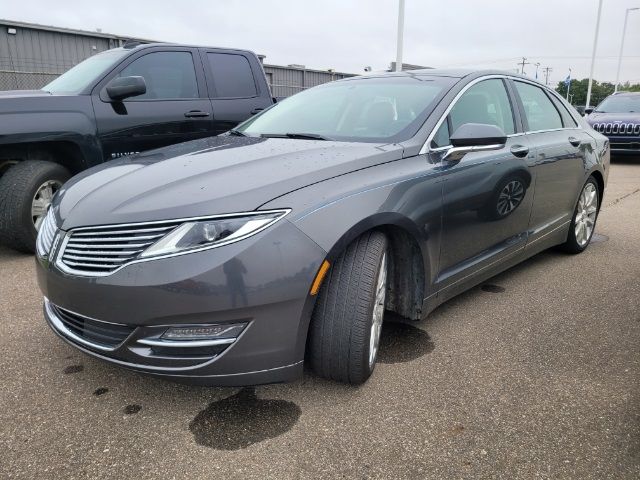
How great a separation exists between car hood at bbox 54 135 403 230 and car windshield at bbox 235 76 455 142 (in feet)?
0.71

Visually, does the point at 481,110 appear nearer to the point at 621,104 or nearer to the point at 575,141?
the point at 575,141

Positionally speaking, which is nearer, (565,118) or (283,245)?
(283,245)

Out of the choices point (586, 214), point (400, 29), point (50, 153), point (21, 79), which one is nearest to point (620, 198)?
point (586, 214)

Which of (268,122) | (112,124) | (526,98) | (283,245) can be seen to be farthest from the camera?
(112,124)

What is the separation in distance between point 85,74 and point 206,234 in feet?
12.6

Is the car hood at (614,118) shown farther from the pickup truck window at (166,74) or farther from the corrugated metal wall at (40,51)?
the corrugated metal wall at (40,51)

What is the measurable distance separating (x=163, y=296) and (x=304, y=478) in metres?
0.82

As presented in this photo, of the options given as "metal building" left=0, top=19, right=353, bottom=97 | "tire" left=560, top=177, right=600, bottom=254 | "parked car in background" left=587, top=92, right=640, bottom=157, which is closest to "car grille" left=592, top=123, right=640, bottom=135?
"parked car in background" left=587, top=92, right=640, bottom=157

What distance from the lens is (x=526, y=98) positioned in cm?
388

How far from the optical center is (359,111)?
10.5 feet

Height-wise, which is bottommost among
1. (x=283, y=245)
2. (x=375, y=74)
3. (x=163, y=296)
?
(x=163, y=296)

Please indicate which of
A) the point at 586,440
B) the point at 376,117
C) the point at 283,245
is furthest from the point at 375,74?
the point at 586,440

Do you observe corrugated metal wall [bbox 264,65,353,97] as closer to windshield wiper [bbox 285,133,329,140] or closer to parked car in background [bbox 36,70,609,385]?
windshield wiper [bbox 285,133,329,140]

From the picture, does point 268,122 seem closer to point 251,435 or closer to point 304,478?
point 251,435
